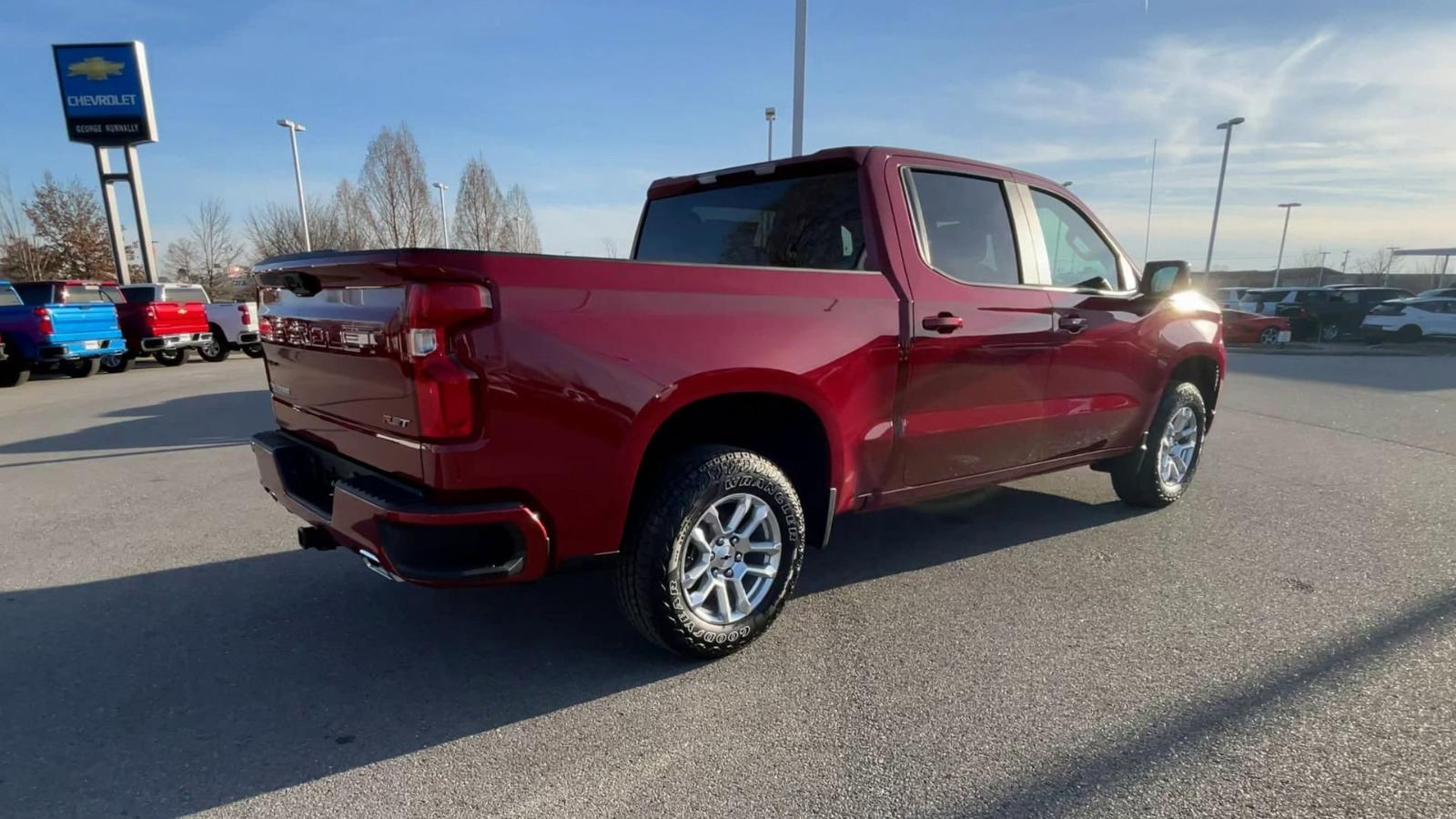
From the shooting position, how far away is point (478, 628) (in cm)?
333

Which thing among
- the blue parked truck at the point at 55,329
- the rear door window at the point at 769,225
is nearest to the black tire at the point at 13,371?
the blue parked truck at the point at 55,329

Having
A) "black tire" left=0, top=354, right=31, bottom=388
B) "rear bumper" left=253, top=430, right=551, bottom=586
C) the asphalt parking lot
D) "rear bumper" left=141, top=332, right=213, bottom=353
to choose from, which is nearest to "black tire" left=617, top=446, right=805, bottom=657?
the asphalt parking lot

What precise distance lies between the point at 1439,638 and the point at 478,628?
4.06 meters

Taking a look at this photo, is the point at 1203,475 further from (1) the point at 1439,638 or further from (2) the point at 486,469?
(2) the point at 486,469

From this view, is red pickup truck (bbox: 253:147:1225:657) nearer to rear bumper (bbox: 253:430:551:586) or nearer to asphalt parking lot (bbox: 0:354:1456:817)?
rear bumper (bbox: 253:430:551:586)

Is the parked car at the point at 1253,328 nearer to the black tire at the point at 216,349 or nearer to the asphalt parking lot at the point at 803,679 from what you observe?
the asphalt parking lot at the point at 803,679

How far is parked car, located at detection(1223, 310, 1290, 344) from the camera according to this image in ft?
72.0

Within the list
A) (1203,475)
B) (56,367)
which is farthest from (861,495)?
(56,367)

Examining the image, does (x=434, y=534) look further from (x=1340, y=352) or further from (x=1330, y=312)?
(x=1330, y=312)

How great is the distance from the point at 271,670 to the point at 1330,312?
29.1 m

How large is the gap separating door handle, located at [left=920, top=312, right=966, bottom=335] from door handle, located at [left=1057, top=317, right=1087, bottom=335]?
805 millimetres

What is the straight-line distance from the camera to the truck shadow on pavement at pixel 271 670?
2.37 metres

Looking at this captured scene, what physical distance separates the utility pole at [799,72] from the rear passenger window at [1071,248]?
26.2 ft

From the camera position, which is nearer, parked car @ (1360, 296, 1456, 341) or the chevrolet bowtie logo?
parked car @ (1360, 296, 1456, 341)
